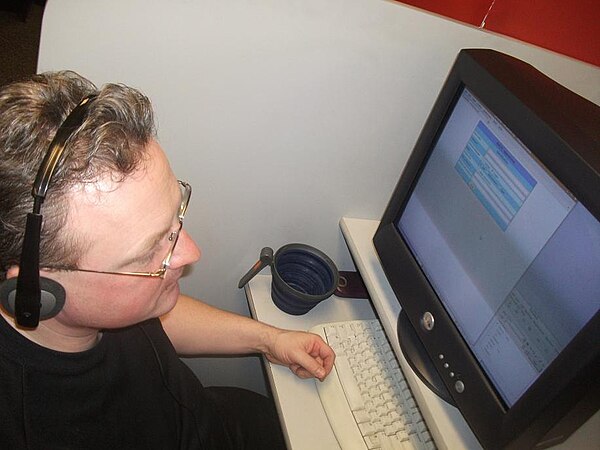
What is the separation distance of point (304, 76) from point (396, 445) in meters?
0.71

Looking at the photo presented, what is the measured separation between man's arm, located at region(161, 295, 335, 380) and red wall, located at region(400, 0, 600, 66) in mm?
828

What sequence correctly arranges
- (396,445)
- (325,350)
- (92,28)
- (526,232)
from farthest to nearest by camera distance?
(325,350)
(396,445)
(92,28)
(526,232)

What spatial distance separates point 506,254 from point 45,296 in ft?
2.10

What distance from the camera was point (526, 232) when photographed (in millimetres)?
696

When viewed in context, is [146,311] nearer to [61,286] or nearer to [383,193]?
[61,286]

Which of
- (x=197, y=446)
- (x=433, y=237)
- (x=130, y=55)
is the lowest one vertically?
(x=197, y=446)

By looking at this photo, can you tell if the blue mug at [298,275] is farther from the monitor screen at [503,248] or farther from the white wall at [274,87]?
the monitor screen at [503,248]

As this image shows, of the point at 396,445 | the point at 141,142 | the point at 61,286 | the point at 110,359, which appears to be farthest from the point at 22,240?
the point at 396,445

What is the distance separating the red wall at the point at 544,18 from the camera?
1178 millimetres

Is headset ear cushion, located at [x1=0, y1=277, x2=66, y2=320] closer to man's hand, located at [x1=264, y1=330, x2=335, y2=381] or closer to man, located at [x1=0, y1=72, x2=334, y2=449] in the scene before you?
man, located at [x1=0, y1=72, x2=334, y2=449]

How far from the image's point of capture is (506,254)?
2.42ft

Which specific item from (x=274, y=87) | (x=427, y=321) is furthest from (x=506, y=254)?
(x=274, y=87)

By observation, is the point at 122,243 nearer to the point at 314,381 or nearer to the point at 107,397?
the point at 107,397

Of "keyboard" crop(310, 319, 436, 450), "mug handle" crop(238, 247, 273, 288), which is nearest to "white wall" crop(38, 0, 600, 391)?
"mug handle" crop(238, 247, 273, 288)
